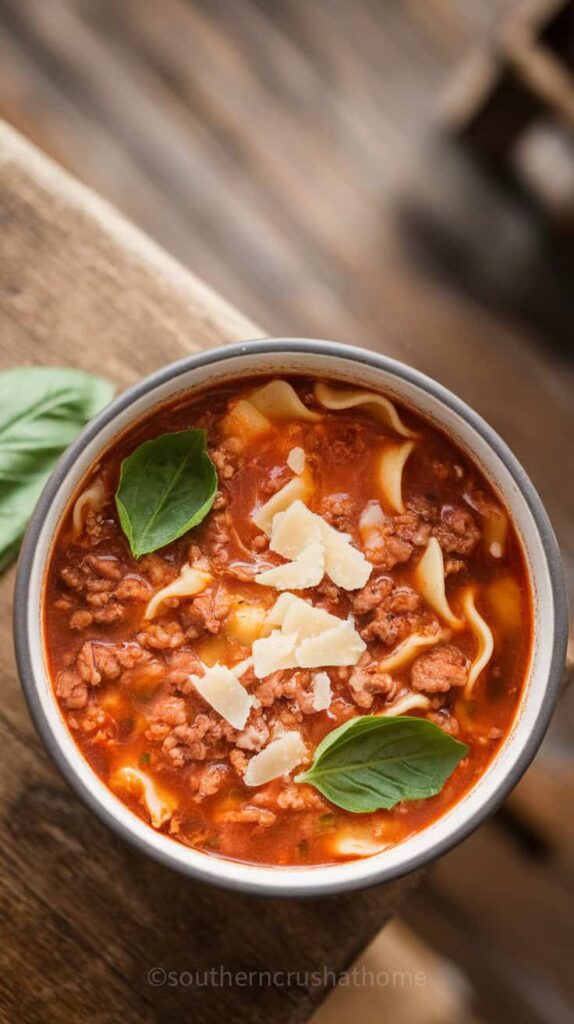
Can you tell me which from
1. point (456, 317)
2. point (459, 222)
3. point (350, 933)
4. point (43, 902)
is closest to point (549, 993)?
point (350, 933)

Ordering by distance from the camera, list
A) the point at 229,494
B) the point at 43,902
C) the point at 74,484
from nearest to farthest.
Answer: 1. the point at 74,484
2. the point at 229,494
3. the point at 43,902

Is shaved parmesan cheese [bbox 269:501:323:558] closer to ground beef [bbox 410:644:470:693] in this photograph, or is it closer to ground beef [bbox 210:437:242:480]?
ground beef [bbox 210:437:242:480]

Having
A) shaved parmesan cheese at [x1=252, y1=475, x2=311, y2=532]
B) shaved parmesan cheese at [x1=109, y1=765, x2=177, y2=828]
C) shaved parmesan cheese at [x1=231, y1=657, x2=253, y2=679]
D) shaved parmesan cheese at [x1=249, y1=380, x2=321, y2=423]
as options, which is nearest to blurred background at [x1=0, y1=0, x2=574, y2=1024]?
shaved parmesan cheese at [x1=249, y1=380, x2=321, y2=423]

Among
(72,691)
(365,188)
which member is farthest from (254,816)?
(365,188)

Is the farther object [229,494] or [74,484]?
[229,494]

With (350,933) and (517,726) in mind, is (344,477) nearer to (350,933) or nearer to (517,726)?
(517,726)
